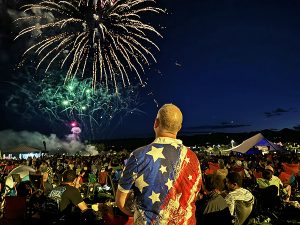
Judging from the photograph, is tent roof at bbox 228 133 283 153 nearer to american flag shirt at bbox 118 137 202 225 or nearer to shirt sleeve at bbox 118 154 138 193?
american flag shirt at bbox 118 137 202 225

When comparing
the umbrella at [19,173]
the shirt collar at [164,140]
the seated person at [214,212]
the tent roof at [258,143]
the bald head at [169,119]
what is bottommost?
the tent roof at [258,143]

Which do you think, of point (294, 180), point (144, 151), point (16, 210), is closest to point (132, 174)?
point (144, 151)

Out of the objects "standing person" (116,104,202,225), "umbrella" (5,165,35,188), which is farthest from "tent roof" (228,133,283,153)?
"standing person" (116,104,202,225)

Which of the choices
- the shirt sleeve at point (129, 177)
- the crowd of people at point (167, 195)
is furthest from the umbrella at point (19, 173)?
the shirt sleeve at point (129, 177)

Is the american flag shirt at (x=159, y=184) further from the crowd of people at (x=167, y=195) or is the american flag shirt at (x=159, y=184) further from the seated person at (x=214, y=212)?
the seated person at (x=214, y=212)

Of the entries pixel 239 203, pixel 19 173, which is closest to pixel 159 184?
pixel 239 203

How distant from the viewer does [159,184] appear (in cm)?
265

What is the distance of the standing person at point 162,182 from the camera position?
8.64 ft

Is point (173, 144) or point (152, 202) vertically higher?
point (173, 144)

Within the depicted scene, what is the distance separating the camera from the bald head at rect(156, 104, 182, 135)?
278 centimetres

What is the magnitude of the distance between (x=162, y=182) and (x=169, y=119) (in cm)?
49

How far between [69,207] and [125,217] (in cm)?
121

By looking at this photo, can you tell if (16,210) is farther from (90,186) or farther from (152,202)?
(90,186)

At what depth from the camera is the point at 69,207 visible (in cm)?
544
